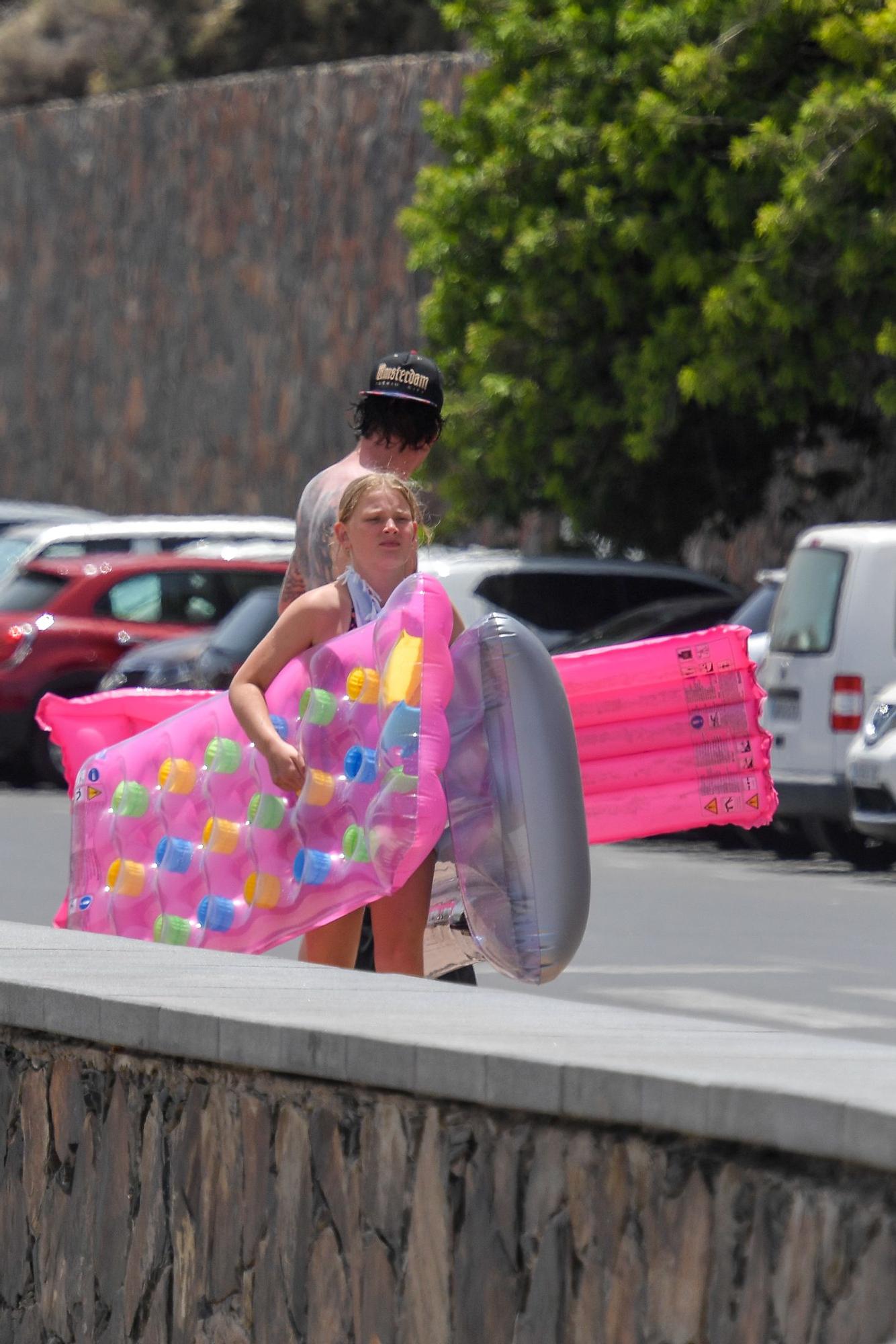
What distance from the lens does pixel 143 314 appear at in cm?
4219

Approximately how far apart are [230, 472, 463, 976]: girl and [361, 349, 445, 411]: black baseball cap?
18 centimetres

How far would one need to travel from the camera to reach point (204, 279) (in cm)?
4088

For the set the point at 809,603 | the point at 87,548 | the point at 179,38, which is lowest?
the point at 87,548

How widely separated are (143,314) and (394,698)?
37041mm

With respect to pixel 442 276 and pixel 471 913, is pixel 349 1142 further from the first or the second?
pixel 442 276

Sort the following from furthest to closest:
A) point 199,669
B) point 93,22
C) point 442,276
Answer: point 93,22 < point 442,276 < point 199,669

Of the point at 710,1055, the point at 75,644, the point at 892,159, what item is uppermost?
the point at 892,159

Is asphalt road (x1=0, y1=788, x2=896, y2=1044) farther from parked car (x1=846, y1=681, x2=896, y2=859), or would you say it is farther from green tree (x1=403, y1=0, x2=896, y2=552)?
green tree (x1=403, y1=0, x2=896, y2=552)

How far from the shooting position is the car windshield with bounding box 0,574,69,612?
20.5m

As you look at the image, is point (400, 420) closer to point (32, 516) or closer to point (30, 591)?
point (30, 591)

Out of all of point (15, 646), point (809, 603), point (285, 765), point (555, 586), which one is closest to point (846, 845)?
point (809, 603)

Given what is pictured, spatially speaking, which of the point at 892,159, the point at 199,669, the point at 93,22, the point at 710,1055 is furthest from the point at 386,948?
the point at 93,22

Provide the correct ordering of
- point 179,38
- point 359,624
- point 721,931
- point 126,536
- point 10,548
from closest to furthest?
1. point 359,624
2. point 721,931
3. point 126,536
4. point 10,548
5. point 179,38

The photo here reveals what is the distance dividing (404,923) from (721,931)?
535 centimetres
